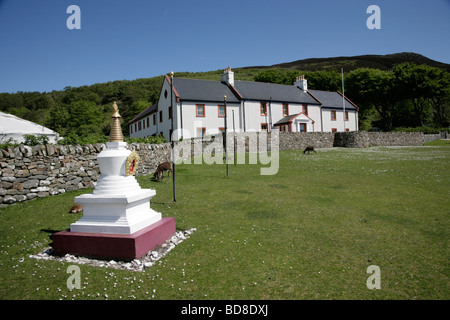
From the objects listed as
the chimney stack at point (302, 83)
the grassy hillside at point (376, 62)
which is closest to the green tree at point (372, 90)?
the grassy hillside at point (376, 62)

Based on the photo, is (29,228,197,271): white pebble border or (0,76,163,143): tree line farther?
(0,76,163,143): tree line

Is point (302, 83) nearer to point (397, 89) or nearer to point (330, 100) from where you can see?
point (330, 100)

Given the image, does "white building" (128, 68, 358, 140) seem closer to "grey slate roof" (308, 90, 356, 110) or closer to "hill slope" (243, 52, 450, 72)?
"grey slate roof" (308, 90, 356, 110)

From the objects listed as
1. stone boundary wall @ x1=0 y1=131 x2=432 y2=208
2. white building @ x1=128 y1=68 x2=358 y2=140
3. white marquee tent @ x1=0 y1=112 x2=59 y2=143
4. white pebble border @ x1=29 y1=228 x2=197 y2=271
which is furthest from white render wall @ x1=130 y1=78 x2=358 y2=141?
white pebble border @ x1=29 y1=228 x2=197 y2=271

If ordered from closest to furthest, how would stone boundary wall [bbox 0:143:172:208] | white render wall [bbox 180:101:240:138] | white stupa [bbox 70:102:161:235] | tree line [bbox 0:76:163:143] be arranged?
white stupa [bbox 70:102:161:235]
stone boundary wall [bbox 0:143:172:208]
white render wall [bbox 180:101:240:138]
tree line [bbox 0:76:163:143]

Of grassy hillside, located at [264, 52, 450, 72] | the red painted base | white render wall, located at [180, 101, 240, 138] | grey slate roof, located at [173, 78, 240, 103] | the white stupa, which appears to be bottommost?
the red painted base

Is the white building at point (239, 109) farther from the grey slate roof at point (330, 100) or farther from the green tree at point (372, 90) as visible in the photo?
the green tree at point (372, 90)

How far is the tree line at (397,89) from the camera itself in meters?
57.9

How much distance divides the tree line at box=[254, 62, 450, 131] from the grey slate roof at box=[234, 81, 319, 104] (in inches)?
1100

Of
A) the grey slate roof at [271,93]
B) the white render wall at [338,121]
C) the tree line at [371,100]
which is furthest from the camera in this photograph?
the tree line at [371,100]

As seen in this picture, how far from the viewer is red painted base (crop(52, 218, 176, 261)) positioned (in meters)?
5.44

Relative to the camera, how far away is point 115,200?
5777 millimetres

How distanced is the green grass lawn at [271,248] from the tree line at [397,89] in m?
60.5

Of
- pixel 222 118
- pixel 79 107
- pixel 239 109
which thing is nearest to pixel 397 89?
pixel 239 109
